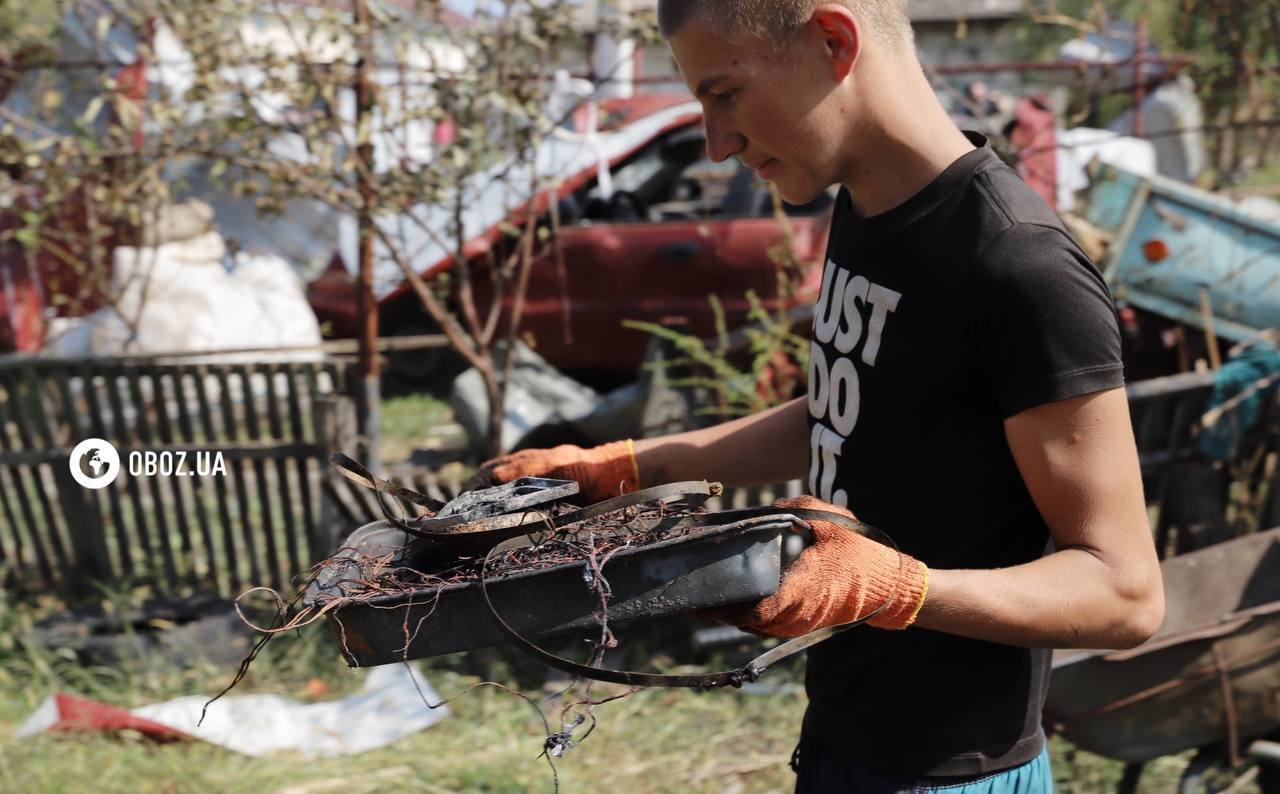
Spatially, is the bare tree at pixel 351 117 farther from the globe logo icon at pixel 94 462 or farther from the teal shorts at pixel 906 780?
the teal shorts at pixel 906 780

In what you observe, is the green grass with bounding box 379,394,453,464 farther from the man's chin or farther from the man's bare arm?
the man's bare arm

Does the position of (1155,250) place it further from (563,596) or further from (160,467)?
(563,596)

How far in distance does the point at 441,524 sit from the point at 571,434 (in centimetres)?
377

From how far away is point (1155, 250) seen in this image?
545 cm

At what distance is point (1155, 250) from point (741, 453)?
403cm

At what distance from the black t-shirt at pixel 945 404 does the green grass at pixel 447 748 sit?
198 cm

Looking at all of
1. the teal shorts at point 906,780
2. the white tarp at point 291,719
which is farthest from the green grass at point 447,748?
the teal shorts at point 906,780

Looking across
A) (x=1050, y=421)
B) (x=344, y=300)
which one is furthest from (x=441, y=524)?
(x=344, y=300)

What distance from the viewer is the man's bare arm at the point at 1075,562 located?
1.48 meters

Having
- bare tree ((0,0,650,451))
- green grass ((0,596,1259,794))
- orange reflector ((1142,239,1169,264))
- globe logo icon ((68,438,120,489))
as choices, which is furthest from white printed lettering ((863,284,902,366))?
orange reflector ((1142,239,1169,264))

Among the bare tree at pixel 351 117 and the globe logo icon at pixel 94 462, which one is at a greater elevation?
the bare tree at pixel 351 117

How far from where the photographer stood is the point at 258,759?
382cm

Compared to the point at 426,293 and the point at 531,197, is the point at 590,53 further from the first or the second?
the point at 426,293

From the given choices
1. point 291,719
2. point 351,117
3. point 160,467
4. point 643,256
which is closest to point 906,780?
point 291,719
